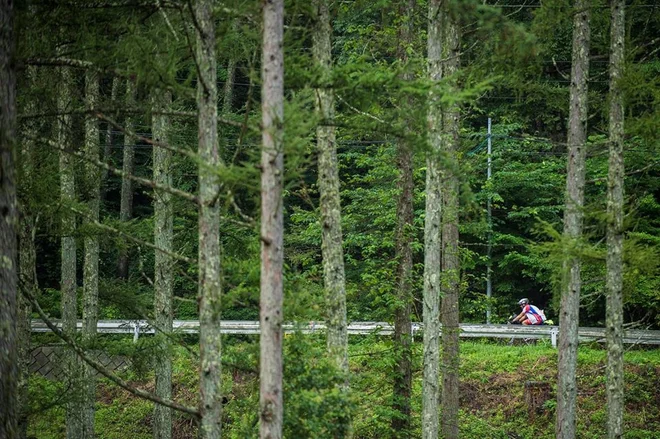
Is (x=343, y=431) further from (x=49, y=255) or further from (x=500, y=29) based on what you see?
(x=49, y=255)

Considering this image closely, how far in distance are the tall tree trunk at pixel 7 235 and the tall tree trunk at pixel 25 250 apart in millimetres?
2120

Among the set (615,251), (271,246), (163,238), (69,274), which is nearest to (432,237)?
(615,251)

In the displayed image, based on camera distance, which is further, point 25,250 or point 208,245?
point 25,250

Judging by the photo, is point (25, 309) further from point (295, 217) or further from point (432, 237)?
point (295, 217)

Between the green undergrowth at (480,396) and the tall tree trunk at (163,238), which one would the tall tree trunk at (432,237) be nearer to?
the green undergrowth at (480,396)

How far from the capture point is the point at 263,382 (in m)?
8.27

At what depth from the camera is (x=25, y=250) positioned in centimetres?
1273

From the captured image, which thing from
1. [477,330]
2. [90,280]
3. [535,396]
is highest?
[90,280]

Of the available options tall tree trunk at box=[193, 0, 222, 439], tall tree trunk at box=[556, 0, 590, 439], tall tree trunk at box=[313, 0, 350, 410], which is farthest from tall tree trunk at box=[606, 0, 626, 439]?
tall tree trunk at box=[193, 0, 222, 439]

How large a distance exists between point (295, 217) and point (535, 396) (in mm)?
7130

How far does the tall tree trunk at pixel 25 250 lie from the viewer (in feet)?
36.6

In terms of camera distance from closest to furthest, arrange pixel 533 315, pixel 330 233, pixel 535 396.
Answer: pixel 330 233 → pixel 535 396 → pixel 533 315

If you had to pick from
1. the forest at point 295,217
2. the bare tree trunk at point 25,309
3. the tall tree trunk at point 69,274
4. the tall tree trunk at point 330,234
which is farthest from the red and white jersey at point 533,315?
the bare tree trunk at point 25,309

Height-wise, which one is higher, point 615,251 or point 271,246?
point 271,246
